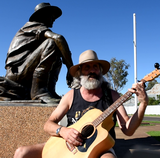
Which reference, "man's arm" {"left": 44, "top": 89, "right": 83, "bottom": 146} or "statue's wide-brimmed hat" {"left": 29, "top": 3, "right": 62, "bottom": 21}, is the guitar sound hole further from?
"statue's wide-brimmed hat" {"left": 29, "top": 3, "right": 62, "bottom": 21}

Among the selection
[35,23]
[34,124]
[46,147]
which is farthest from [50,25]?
[46,147]

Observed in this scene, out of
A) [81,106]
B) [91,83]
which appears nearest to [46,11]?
[91,83]

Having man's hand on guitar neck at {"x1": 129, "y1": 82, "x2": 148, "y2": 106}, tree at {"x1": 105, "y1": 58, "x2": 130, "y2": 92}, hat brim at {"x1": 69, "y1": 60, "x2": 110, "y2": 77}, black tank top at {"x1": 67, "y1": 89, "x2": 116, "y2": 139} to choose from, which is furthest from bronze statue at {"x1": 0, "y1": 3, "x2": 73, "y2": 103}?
tree at {"x1": 105, "y1": 58, "x2": 130, "y2": 92}

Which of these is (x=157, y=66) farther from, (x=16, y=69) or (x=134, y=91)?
(x=16, y=69)

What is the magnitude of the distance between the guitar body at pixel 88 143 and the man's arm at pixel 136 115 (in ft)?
0.56

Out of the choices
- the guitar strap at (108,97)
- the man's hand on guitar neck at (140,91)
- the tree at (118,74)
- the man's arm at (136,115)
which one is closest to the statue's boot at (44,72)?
the guitar strap at (108,97)

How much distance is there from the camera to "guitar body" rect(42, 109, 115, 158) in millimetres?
1576

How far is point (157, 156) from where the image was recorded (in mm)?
3303

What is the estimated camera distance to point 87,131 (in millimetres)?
1740

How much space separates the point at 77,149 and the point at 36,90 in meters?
2.16

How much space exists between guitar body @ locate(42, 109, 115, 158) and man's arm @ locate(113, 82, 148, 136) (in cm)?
17

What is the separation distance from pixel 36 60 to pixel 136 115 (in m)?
2.44

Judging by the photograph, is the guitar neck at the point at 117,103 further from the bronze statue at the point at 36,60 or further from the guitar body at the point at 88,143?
the bronze statue at the point at 36,60

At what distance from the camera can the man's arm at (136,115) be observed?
1753mm
